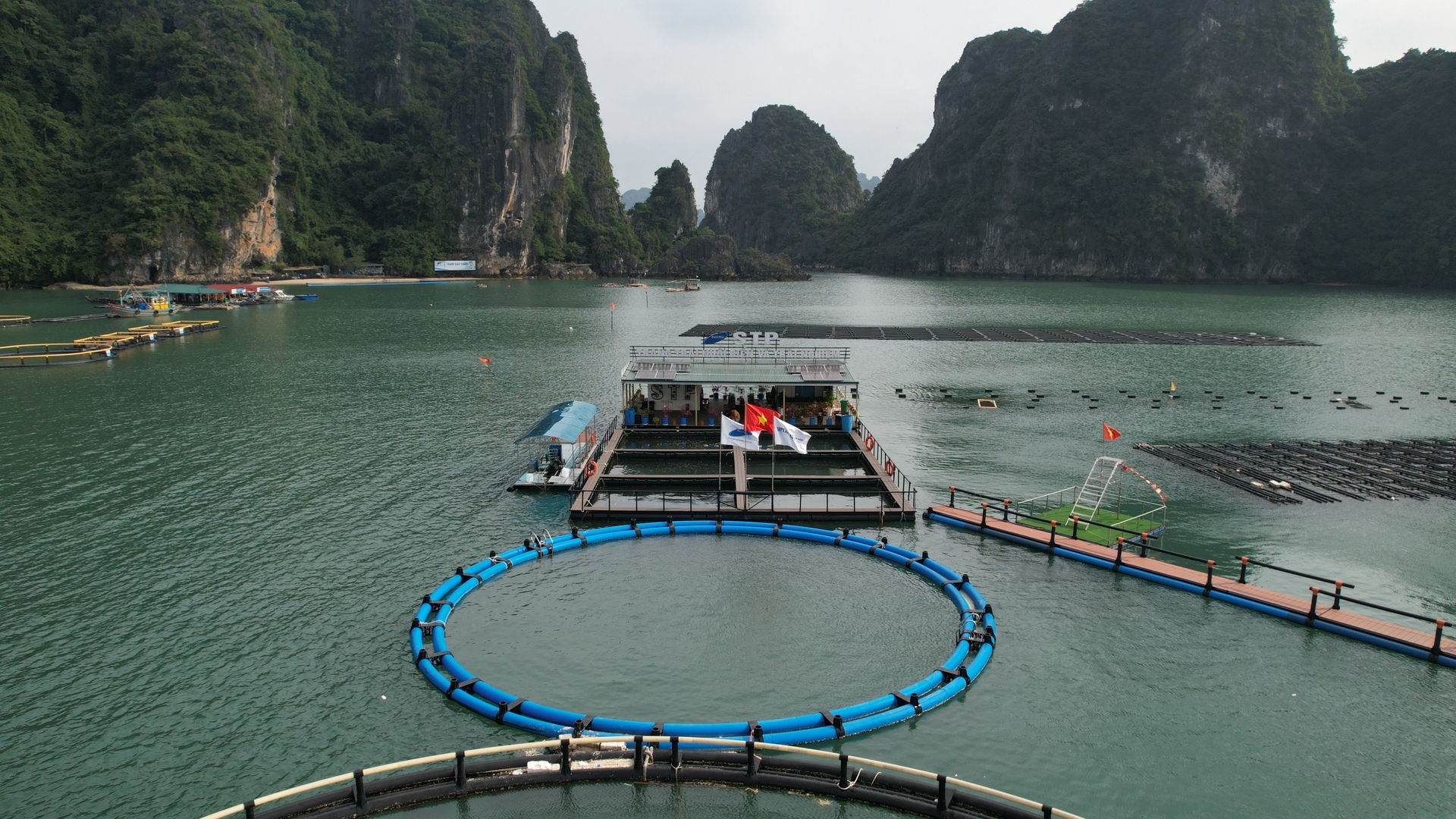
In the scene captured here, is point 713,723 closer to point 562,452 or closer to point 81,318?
point 562,452

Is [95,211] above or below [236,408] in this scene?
above

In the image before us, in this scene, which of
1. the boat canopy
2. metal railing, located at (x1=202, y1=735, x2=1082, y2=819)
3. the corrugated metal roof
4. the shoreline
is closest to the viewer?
metal railing, located at (x1=202, y1=735, x2=1082, y2=819)

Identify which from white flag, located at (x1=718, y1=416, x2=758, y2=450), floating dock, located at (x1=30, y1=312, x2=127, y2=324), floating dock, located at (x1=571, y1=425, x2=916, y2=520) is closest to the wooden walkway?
floating dock, located at (x1=571, y1=425, x2=916, y2=520)

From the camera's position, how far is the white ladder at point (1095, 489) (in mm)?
33656

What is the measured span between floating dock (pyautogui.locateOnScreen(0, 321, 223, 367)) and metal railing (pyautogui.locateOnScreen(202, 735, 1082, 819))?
73.1 metres

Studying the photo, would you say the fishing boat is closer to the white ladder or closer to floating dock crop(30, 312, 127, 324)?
floating dock crop(30, 312, 127, 324)

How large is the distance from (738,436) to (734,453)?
9975 millimetres

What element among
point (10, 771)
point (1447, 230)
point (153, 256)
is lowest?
point (10, 771)

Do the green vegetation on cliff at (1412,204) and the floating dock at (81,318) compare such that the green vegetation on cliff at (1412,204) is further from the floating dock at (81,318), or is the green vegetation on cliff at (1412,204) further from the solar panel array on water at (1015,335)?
the floating dock at (81,318)

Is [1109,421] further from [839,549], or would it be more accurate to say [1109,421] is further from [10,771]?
[10,771]

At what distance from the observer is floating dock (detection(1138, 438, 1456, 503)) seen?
3753 centimetres

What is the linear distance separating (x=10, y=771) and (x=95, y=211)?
554 ft

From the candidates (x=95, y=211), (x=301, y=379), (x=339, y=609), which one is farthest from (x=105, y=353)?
(x=95, y=211)

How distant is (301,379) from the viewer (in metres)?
65.0
